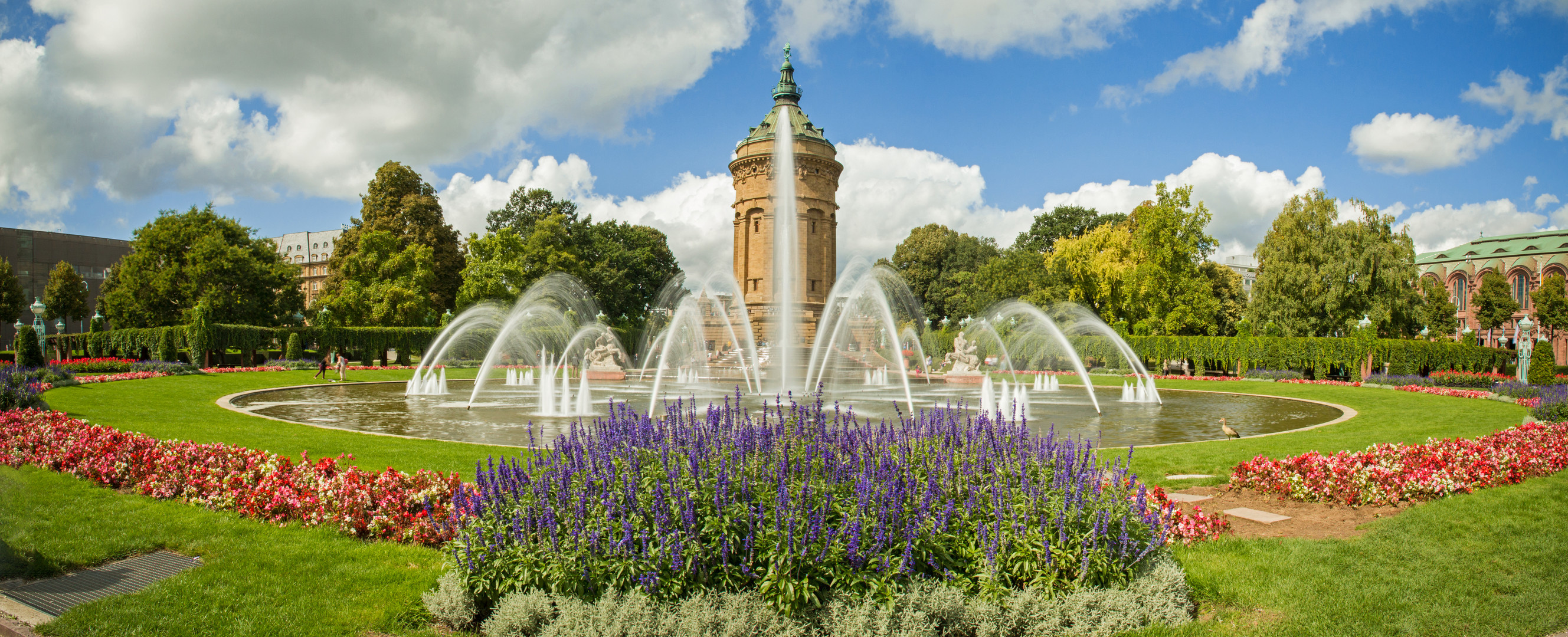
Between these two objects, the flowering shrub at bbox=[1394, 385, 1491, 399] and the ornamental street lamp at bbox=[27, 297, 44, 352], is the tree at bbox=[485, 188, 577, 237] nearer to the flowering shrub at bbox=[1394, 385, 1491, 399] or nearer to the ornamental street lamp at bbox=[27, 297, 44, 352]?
the ornamental street lamp at bbox=[27, 297, 44, 352]

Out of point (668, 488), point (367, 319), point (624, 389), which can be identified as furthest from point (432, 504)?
point (367, 319)

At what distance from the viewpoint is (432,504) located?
6.86 metres

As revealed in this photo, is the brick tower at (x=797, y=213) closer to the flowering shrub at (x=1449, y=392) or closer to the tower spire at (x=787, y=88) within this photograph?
the tower spire at (x=787, y=88)

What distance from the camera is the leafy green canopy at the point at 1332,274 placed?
135 feet

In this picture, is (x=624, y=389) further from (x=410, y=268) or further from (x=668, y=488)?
(x=410, y=268)

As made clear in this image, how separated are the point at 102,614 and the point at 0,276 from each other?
76387mm

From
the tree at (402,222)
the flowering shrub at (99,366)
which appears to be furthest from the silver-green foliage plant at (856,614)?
the tree at (402,222)

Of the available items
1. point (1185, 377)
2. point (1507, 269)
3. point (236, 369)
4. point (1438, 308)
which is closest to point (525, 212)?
point (236, 369)

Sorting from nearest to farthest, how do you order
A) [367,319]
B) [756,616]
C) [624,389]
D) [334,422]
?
[756,616]
[334,422]
[624,389]
[367,319]

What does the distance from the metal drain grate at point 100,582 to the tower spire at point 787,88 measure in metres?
52.6

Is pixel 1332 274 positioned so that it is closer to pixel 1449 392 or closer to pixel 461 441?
pixel 1449 392

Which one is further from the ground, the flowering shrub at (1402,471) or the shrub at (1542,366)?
the shrub at (1542,366)

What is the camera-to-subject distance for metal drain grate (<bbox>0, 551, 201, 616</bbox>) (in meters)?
5.07

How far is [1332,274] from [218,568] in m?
49.9
